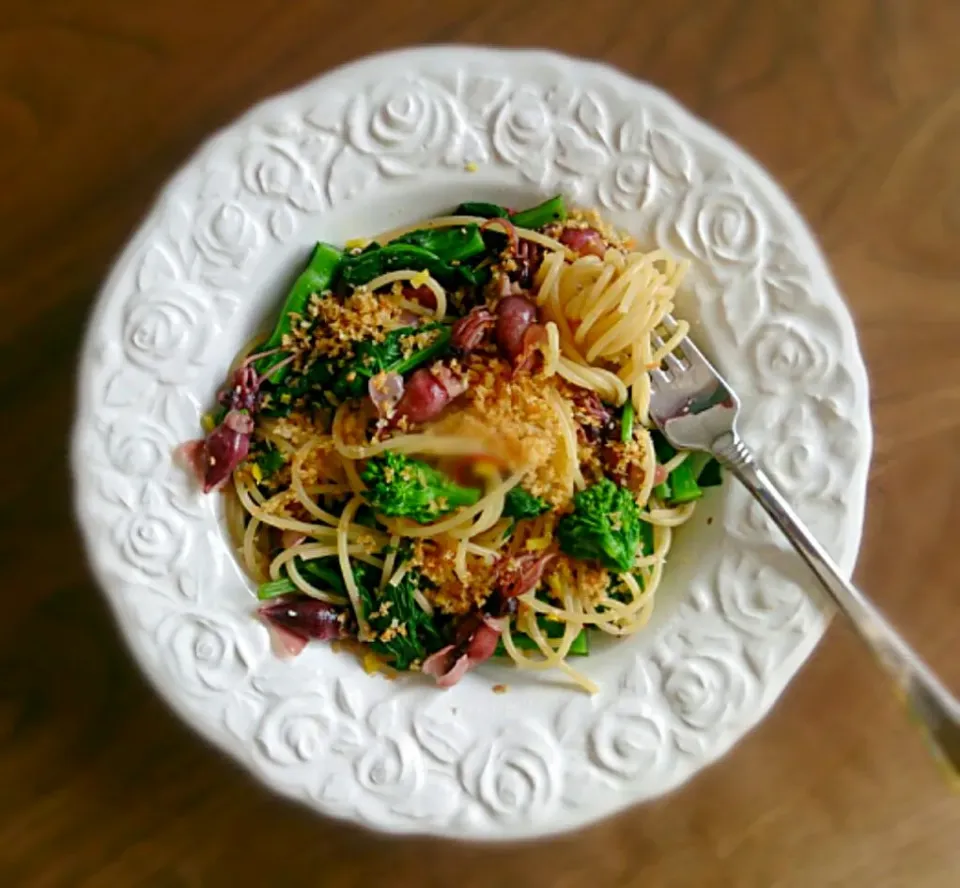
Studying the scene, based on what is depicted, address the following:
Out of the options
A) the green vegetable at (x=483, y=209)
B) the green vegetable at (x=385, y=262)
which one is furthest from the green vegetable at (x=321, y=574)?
the green vegetable at (x=483, y=209)

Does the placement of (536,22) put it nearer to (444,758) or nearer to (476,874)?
(444,758)

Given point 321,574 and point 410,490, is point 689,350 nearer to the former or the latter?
point 410,490


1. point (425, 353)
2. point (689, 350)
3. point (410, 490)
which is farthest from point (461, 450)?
point (689, 350)

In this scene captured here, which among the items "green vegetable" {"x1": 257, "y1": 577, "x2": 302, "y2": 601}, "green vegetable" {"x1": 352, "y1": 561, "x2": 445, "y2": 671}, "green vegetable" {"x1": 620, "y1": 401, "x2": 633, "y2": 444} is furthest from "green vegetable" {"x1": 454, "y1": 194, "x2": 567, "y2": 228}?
"green vegetable" {"x1": 257, "y1": 577, "x2": 302, "y2": 601}

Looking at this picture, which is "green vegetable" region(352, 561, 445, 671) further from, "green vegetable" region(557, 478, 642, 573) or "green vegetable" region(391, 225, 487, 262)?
"green vegetable" region(391, 225, 487, 262)

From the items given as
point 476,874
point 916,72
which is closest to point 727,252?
point 916,72

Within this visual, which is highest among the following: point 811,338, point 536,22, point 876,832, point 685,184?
point 536,22
